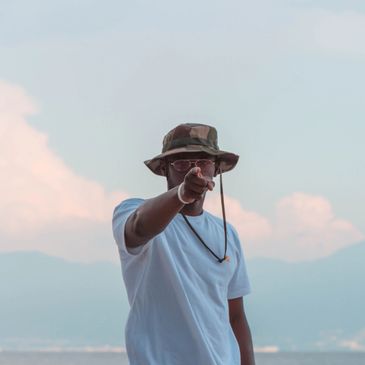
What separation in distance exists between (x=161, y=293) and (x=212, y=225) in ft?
1.49

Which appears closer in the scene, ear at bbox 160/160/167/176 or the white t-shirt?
the white t-shirt

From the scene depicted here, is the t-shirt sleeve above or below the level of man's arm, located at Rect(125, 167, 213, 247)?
below

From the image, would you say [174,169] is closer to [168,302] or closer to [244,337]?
[168,302]

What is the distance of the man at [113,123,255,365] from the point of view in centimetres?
415

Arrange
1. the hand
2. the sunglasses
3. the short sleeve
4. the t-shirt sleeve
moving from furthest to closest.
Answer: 1. the t-shirt sleeve
2. the sunglasses
3. the short sleeve
4. the hand

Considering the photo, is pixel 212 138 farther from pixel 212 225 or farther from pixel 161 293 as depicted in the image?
pixel 161 293

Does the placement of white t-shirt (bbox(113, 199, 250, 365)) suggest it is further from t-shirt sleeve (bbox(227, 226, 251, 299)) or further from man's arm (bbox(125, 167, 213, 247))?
t-shirt sleeve (bbox(227, 226, 251, 299))

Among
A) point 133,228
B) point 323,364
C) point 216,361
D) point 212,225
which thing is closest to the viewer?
point 133,228

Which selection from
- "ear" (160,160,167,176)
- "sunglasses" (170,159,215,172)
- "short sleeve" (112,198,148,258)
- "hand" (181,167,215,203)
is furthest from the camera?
"ear" (160,160,167,176)

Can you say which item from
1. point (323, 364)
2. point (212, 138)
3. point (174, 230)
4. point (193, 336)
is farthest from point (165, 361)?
point (323, 364)

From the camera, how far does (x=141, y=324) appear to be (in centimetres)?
419

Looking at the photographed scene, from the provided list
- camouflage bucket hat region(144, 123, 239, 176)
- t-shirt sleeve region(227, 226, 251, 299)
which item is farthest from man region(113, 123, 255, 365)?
t-shirt sleeve region(227, 226, 251, 299)

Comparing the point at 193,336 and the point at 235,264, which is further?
the point at 235,264

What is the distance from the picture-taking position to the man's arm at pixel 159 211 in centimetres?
359
